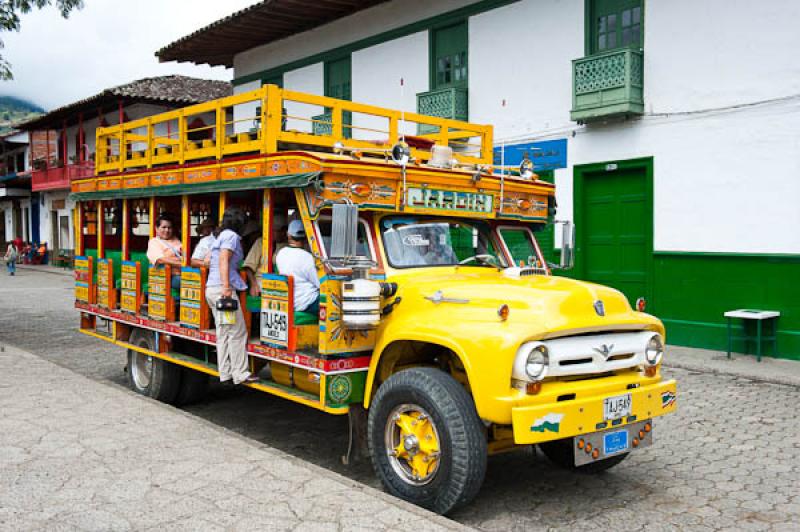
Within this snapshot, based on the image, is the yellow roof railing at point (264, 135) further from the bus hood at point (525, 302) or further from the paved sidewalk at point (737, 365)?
the paved sidewalk at point (737, 365)

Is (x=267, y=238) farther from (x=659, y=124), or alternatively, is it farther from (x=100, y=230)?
(x=659, y=124)

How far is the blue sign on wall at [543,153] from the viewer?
512 inches

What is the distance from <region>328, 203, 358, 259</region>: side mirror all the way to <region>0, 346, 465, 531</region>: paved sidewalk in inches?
57.6

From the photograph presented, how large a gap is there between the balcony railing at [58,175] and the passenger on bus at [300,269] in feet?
93.0

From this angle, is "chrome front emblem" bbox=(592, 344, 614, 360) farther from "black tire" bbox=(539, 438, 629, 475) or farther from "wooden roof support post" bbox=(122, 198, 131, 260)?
"wooden roof support post" bbox=(122, 198, 131, 260)

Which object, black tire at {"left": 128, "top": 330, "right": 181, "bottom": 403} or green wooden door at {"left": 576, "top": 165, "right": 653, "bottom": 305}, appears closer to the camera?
black tire at {"left": 128, "top": 330, "right": 181, "bottom": 403}

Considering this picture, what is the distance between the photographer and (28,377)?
8.06 metres

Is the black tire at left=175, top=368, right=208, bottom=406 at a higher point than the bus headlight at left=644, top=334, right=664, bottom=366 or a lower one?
lower

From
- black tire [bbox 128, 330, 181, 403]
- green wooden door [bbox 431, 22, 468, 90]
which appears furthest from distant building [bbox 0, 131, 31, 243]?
black tire [bbox 128, 330, 181, 403]

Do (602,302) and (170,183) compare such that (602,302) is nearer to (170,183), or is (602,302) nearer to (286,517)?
(286,517)

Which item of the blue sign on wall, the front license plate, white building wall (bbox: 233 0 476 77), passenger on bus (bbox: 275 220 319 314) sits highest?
white building wall (bbox: 233 0 476 77)

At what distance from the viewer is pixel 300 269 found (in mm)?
5852

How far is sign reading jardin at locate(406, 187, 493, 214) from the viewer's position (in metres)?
5.77

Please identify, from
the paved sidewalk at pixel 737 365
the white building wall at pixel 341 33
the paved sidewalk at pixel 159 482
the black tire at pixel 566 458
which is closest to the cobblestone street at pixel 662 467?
the black tire at pixel 566 458
